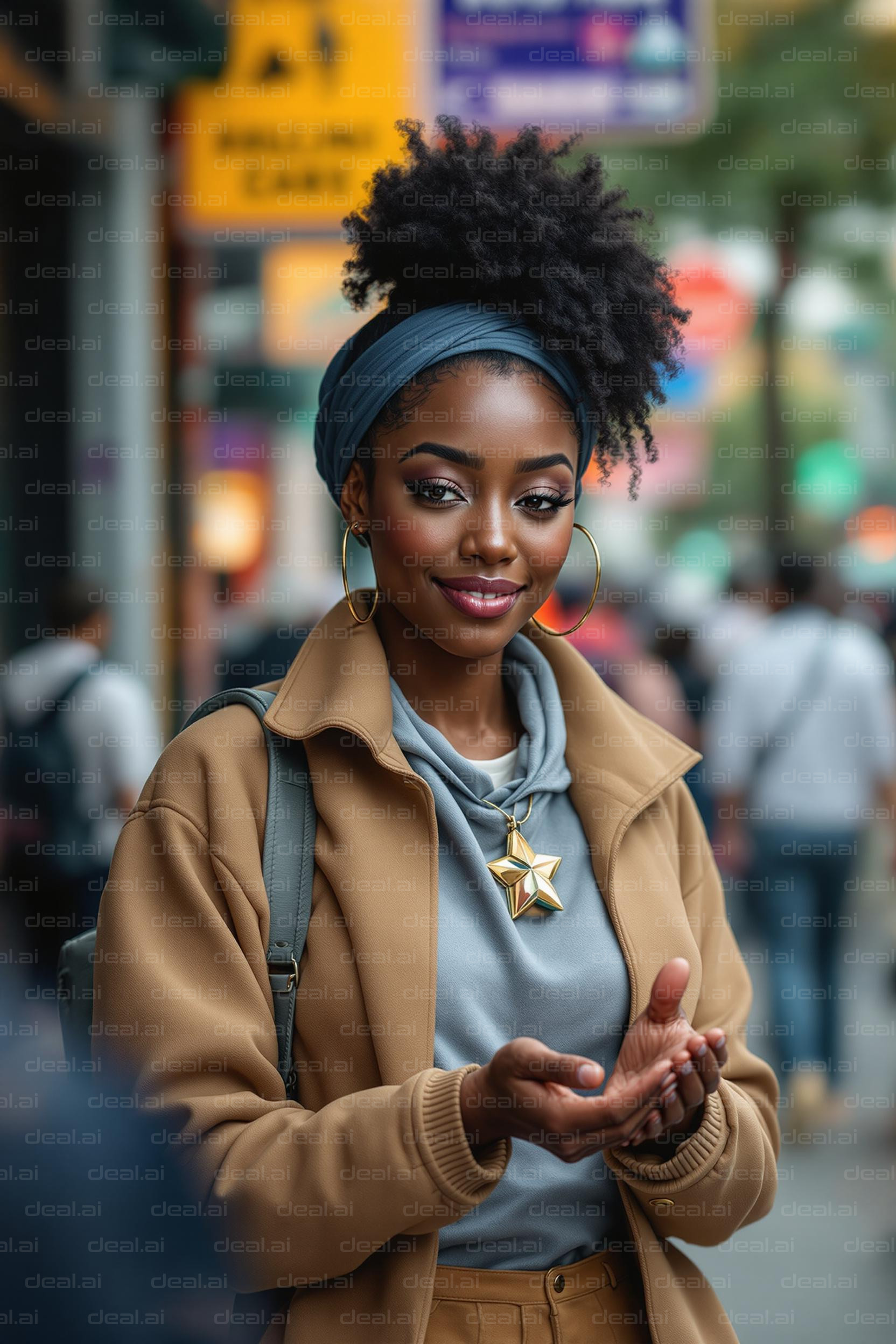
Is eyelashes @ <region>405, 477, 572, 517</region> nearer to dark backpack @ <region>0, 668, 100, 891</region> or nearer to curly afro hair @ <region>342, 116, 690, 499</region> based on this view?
curly afro hair @ <region>342, 116, 690, 499</region>

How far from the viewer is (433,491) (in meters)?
1.92

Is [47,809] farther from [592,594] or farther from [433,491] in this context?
[433,491]

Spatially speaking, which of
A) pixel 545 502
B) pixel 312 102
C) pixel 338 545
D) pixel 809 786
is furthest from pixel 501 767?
pixel 338 545

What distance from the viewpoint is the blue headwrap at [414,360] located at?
191cm

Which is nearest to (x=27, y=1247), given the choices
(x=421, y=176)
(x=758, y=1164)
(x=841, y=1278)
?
(x=758, y=1164)

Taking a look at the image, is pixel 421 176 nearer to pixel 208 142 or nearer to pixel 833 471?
pixel 208 142

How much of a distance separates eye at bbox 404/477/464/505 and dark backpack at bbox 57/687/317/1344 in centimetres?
35

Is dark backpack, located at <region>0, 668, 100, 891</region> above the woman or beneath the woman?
beneath

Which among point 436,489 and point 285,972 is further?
point 436,489

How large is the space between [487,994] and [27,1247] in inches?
31.4

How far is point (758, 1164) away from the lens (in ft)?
6.15

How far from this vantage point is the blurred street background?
5.12 metres

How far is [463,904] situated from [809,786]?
14.2 ft

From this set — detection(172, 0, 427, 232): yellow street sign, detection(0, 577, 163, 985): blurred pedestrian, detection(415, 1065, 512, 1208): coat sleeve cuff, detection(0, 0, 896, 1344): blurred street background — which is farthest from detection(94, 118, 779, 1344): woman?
detection(172, 0, 427, 232): yellow street sign
